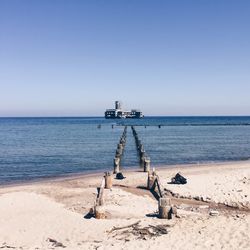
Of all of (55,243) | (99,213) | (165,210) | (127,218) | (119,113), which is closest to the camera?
(55,243)

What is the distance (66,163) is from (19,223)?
1987 cm

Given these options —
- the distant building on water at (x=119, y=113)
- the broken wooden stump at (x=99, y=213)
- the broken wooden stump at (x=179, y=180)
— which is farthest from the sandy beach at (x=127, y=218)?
the distant building on water at (x=119, y=113)

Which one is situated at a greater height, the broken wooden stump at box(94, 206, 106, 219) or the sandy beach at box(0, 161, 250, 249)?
the broken wooden stump at box(94, 206, 106, 219)

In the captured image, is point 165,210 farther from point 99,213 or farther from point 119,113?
point 119,113

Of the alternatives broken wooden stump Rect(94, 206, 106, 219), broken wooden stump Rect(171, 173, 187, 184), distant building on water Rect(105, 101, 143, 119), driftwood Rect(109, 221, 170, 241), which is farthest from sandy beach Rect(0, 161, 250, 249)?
distant building on water Rect(105, 101, 143, 119)

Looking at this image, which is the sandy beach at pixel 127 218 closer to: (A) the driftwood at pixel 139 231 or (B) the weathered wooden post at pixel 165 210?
(A) the driftwood at pixel 139 231

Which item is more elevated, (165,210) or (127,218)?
(165,210)

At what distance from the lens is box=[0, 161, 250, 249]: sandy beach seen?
1145 cm

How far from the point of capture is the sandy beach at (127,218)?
11445 mm

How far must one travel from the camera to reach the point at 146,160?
25766 mm

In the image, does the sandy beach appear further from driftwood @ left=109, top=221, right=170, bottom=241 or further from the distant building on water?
the distant building on water

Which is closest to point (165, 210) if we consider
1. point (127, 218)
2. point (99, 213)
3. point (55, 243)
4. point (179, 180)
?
point (127, 218)

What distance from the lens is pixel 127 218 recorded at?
14031mm

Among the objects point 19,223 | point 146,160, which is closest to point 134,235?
point 19,223
